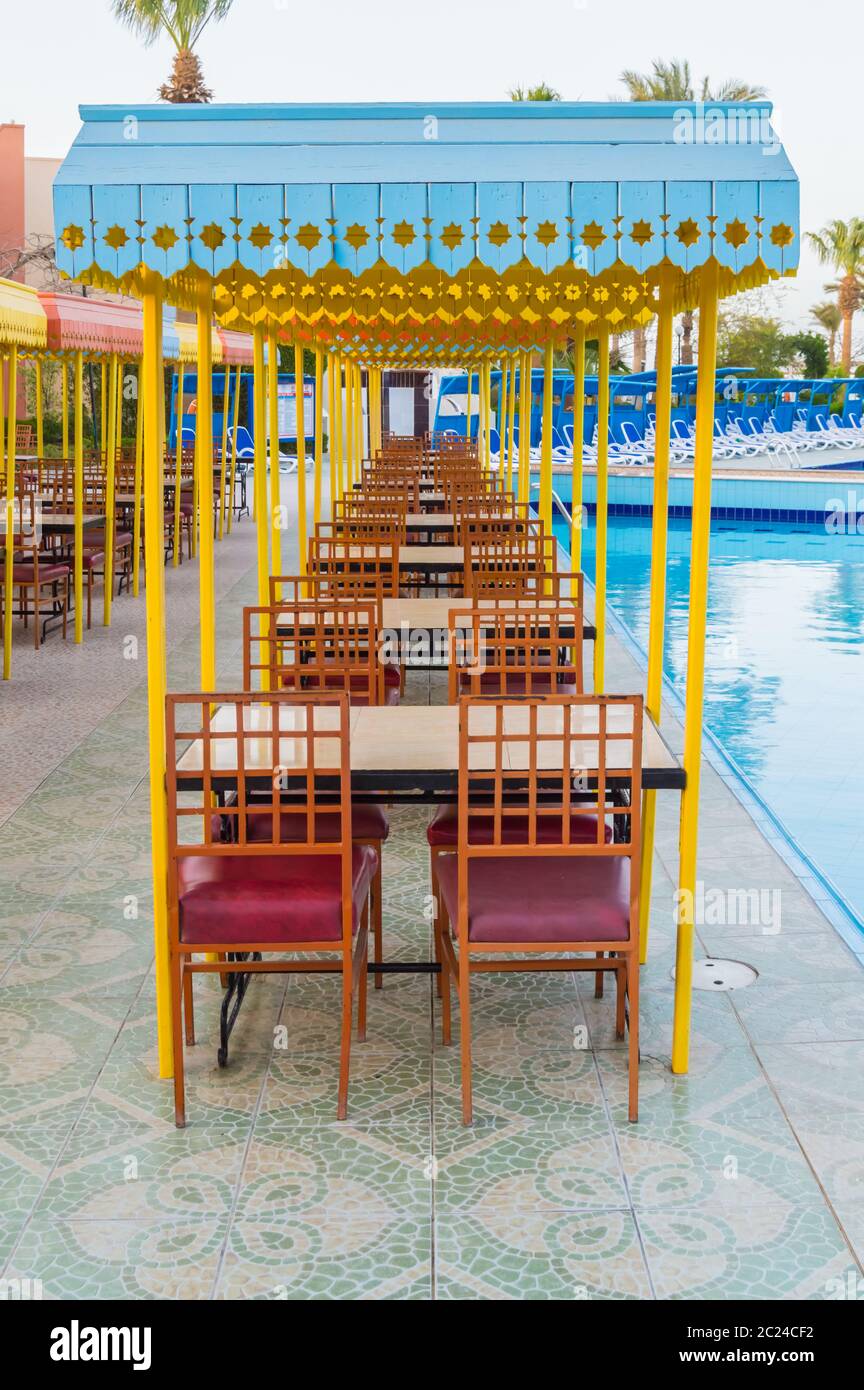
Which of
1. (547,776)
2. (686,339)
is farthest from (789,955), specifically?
(686,339)

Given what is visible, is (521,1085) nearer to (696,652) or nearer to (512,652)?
(696,652)

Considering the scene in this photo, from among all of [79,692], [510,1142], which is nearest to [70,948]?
[510,1142]

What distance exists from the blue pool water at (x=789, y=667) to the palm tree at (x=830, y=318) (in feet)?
110

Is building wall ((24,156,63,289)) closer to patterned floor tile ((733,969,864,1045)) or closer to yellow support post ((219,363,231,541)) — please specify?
yellow support post ((219,363,231,541))

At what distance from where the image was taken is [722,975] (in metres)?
4.27

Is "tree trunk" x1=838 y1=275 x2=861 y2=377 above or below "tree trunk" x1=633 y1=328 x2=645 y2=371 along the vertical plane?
above

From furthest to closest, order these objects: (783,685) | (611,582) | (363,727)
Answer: (611,582), (783,685), (363,727)

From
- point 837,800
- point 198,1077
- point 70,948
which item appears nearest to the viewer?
point 198,1077

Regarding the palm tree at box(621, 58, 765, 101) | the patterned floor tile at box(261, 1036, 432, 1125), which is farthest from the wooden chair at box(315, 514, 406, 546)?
the palm tree at box(621, 58, 765, 101)

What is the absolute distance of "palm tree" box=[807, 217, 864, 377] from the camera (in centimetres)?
4753

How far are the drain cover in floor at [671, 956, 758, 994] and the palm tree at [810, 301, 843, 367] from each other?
49.3m

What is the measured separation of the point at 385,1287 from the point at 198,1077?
1.04 metres

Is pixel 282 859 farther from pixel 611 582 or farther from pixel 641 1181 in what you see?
pixel 611 582

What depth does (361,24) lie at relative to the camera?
129ft
